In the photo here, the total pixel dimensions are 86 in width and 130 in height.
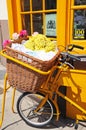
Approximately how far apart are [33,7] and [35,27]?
34 centimetres

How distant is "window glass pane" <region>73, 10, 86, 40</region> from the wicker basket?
687 mm

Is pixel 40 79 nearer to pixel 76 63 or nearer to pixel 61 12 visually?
pixel 76 63

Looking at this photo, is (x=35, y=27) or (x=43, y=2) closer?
(x=43, y=2)

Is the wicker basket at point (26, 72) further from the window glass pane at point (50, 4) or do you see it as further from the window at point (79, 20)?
the window glass pane at point (50, 4)

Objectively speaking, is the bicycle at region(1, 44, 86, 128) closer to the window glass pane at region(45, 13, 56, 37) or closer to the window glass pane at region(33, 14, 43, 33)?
the window glass pane at region(45, 13, 56, 37)

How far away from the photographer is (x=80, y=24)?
10.4 ft

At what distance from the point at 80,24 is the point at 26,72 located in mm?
1094

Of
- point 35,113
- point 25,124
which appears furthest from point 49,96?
point 25,124

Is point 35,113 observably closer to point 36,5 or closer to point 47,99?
point 47,99

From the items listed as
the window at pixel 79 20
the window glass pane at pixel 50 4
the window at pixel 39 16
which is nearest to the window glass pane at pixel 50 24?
the window at pixel 39 16

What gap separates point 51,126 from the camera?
3.34 m

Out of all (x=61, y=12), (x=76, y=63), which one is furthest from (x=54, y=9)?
(x=76, y=63)

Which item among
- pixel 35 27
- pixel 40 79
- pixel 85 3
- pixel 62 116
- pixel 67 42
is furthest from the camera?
pixel 35 27

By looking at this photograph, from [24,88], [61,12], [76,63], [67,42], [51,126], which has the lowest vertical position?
[51,126]
